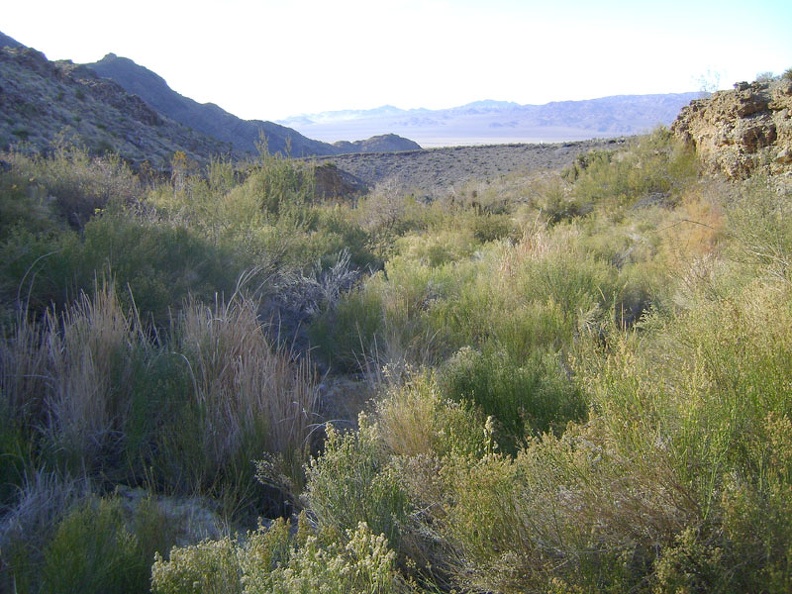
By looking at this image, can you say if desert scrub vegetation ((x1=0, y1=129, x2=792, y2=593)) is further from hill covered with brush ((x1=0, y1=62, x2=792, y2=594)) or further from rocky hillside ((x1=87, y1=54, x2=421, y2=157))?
rocky hillside ((x1=87, y1=54, x2=421, y2=157))

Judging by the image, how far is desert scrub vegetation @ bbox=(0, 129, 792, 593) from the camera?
2.31m

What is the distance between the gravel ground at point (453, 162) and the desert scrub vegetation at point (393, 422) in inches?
1214

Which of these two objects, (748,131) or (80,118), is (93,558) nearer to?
(748,131)

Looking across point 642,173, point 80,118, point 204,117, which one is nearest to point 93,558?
point 642,173

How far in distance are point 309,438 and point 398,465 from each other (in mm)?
1135

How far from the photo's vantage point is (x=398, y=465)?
3068 millimetres

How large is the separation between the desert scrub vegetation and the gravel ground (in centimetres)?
3083

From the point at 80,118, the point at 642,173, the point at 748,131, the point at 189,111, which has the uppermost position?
the point at 189,111

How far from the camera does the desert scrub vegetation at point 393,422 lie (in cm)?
231

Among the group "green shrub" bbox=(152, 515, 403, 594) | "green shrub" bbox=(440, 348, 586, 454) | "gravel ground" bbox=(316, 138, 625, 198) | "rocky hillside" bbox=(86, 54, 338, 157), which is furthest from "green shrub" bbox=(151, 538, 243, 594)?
"rocky hillside" bbox=(86, 54, 338, 157)

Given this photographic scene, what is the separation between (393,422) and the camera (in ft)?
11.8

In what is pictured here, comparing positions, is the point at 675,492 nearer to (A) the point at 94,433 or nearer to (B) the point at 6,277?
(A) the point at 94,433

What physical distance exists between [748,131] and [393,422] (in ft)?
40.8

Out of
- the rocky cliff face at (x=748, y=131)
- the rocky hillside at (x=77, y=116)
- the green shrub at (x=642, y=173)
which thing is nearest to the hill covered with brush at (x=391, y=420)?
the rocky cliff face at (x=748, y=131)
